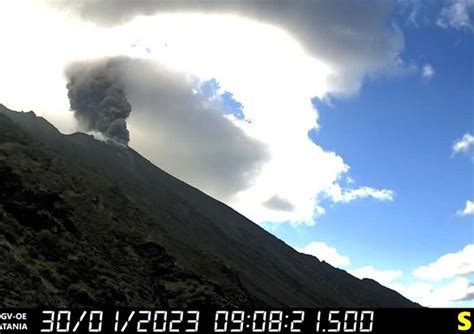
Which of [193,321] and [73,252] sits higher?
[73,252]

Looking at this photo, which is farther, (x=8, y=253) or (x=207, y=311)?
(x=8, y=253)

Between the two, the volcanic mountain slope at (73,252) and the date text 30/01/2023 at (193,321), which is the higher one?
the volcanic mountain slope at (73,252)

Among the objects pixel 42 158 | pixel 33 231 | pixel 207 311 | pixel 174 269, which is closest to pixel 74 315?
pixel 207 311

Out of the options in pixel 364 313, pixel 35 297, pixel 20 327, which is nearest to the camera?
pixel 20 327

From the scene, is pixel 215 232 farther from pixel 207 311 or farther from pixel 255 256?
pixel 207 311

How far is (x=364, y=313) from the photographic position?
Answer: 20500 millimetres

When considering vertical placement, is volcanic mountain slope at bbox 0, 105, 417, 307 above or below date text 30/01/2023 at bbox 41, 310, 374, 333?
above

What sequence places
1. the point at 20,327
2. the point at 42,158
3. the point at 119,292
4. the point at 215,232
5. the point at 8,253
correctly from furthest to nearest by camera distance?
the point at 215,232 < the point at 42,158 < the point at 119,292 < the point at 8,253 < the point at 20,327

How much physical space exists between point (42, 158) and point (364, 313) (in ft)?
133

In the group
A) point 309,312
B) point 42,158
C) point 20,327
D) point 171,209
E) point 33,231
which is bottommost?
point 20,327

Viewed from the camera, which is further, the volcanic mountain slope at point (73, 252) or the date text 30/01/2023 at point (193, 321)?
the volcanic mountain slope at point (73, 252)

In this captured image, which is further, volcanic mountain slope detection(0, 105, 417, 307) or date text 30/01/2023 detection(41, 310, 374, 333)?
volcanic mountain slope detection(0, 105, 417, 307)

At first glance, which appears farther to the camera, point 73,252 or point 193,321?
point 73,252

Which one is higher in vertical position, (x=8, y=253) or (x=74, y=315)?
(x=8, y=253)
